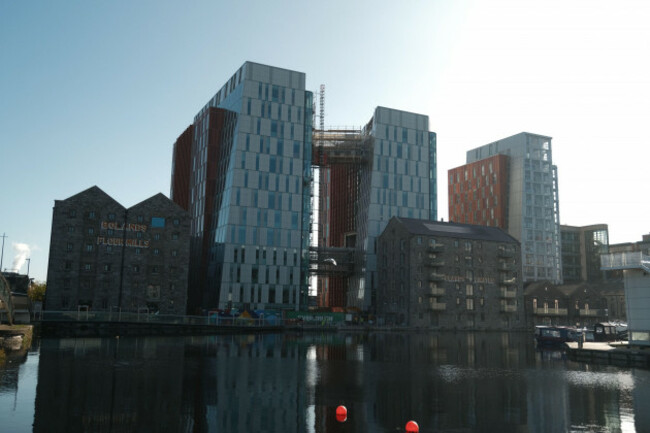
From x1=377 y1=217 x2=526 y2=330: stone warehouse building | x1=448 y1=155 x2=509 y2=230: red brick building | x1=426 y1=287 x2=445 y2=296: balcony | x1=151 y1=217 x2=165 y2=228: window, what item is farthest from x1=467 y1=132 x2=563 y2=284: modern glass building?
x1=151 y1=217 x2=165 y2=228: window

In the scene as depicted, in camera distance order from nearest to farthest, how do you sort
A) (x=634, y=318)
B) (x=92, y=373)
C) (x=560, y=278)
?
(x=92, y=373)
(x=634, y=318)
(x=560, y=278)

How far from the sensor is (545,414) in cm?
2423

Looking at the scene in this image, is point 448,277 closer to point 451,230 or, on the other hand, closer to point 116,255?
point 451,230

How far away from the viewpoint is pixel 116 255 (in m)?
97.1

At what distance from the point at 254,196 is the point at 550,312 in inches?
2890

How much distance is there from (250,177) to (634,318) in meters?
77.8

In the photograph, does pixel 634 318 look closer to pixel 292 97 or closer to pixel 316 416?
pixel 316 416

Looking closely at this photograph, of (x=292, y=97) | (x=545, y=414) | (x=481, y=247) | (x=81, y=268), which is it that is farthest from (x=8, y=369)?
(x=481, y=247)

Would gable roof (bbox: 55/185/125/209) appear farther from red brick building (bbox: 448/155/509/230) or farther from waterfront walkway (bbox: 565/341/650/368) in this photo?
red brick building (bbox: 448/155/509/230)

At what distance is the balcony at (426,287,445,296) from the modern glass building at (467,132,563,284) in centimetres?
4875

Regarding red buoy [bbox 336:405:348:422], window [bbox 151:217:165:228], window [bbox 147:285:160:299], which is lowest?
red buoy [bbox 336:405:348:422]

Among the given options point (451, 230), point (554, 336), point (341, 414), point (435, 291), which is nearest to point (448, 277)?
point (435, 291)

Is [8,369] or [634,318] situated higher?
[634,318]

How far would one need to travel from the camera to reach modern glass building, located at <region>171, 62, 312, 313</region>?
11056 cm
